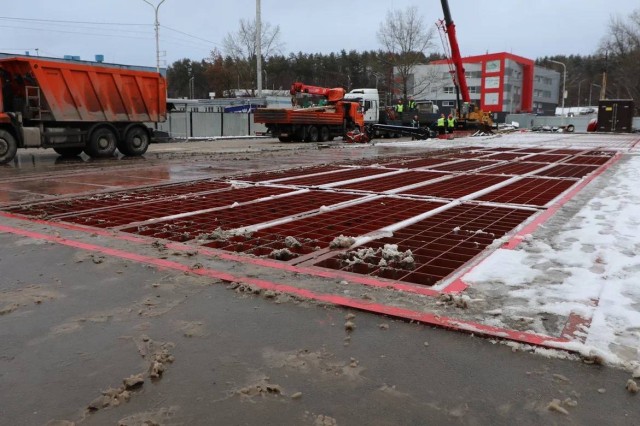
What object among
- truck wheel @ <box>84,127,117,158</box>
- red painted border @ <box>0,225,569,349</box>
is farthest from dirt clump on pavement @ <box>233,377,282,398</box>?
truck wheel @ <box>84,127,117,158</box>

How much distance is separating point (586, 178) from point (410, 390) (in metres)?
10.6

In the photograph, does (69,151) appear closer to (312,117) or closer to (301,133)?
(301,133)

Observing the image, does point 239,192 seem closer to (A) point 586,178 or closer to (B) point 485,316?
(B) point 485,316

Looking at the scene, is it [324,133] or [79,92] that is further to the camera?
[324,133]

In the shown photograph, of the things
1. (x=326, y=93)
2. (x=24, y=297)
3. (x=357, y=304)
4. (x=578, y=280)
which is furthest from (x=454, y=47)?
(x=24, y=297)

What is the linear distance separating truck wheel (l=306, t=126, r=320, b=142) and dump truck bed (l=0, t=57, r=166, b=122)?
11725mm

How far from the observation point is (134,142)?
62.4 ft

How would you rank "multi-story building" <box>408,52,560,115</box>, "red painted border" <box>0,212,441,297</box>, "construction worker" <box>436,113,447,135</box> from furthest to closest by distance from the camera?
"multi-story building" <box>408,52,560,115</box> → "construction worker" <box>436,113,447,135</box> → "red painted border" <box>0,212,441,297</box>

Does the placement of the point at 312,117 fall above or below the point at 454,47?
below

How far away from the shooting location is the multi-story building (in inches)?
3602

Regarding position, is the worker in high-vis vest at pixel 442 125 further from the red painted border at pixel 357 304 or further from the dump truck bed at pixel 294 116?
the red painted border at pixel 357 304

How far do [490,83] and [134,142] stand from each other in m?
85.8

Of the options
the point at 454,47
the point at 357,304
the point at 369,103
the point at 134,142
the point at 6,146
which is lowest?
the point at 357,304

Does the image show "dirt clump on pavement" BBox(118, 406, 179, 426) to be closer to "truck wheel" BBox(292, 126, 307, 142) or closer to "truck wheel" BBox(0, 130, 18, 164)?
"truck wheel" BBox(0, 130, 18, 164)
